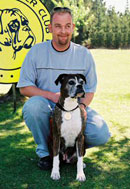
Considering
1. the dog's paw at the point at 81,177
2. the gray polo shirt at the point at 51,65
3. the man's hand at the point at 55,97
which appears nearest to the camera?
the dog's paw at the point at 81,177

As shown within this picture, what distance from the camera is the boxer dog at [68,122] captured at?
125 inches

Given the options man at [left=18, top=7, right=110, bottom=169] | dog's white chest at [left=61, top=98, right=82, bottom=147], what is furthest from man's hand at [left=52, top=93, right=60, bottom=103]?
dog's white chest at [left=61, top=98, right=82, bottom=147]

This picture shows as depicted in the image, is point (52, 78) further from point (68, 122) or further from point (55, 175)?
point (55, 175)

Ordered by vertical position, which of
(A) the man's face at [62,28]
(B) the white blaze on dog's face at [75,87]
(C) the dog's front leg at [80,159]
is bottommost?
(C) the dog's front leg at [80,159]

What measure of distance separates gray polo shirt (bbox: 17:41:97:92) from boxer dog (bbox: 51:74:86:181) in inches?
17.4

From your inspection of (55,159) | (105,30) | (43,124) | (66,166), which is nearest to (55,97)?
(43,124)

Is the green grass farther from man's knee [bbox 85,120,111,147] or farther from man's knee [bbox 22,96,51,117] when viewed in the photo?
man's knee [bbox 22,96,51,117]

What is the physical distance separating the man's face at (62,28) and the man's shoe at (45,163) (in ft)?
4.56

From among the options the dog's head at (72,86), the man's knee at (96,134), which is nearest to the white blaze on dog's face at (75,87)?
the dog's head at (72,86)

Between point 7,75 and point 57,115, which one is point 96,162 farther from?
point 7,75

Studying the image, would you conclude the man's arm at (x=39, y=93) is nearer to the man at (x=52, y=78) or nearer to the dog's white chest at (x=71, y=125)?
the man at (x=52, y=78)

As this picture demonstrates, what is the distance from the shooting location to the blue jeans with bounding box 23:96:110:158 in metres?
3.47

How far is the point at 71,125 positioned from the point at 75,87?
436 millimetres

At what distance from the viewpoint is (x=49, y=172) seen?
3.50 meters
